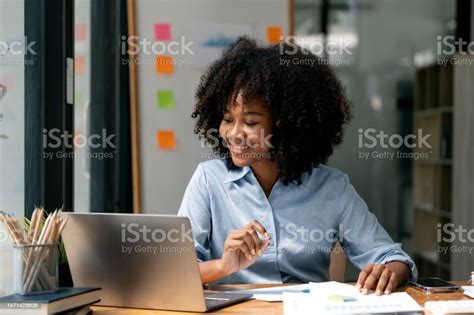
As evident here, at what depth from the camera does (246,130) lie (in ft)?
6.99

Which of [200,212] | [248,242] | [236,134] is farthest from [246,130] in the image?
[248,242]

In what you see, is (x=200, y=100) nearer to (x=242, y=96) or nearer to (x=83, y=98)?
(x=242, y=96)

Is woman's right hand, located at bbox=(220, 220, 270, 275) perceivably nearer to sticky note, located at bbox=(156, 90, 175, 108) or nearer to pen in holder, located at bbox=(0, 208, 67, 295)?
pen in holder, located at bbox=(0, 208, 67, 295)

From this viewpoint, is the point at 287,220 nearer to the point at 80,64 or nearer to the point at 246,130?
the point at 246,130

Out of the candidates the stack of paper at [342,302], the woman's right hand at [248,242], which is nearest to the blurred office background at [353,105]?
the woman's right hand at [248,242]

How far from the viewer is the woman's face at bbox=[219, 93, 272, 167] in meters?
2.11

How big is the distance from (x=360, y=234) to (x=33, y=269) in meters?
1.09

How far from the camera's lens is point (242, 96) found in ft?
7.08

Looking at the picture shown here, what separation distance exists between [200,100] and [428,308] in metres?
1.18

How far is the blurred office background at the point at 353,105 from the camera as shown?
6.73 ft

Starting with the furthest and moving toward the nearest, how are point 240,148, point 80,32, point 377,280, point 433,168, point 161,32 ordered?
point 433,168 → point 161,32 → point 80,32 → point 240,148 → point 377,280

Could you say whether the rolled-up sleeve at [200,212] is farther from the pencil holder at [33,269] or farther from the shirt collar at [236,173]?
the pencil holder at [33,269]

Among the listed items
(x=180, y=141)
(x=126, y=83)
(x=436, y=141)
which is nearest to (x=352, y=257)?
(x=180, y=141)

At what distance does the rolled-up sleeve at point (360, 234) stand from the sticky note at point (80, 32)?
4.18 ft
